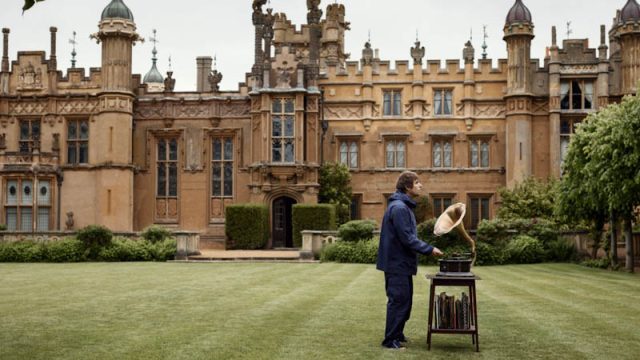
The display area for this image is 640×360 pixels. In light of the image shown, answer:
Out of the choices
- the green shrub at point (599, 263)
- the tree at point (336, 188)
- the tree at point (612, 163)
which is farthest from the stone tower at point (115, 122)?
the green shrub at point (599, 263)

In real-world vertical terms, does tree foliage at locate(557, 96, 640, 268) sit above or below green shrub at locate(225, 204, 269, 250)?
above

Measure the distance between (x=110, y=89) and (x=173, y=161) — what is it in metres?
4.60

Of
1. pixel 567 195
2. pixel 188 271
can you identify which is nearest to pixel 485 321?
pixel 188 271

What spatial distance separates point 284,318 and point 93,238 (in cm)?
1947

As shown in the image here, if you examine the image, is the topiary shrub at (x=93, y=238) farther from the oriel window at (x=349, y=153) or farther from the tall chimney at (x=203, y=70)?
the tall chimney at (x=203, y=70)

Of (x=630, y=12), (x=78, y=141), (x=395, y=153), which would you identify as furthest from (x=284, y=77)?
(x=630, y=12)

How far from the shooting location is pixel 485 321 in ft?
40.3

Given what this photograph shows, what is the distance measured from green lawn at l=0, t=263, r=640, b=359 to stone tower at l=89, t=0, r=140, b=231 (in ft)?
63.2

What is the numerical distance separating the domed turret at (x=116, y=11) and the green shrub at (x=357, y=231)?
1737 cm

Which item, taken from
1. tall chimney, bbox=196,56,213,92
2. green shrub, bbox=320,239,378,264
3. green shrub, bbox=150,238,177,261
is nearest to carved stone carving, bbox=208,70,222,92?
tall chimney, bbox=196,56,213,92

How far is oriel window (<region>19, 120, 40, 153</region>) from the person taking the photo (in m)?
41.6

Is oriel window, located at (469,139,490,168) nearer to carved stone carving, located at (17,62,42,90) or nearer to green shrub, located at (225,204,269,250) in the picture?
green shrub, located at (225,204,269,250)

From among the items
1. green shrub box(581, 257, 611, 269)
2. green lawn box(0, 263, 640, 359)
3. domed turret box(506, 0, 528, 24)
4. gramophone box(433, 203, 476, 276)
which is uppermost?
domed turret box(506, 0, 528, 24)

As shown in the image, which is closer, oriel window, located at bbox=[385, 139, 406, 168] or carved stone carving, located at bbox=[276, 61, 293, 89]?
carved stone carving, located at bbox=[276, 61, 293, 89]
